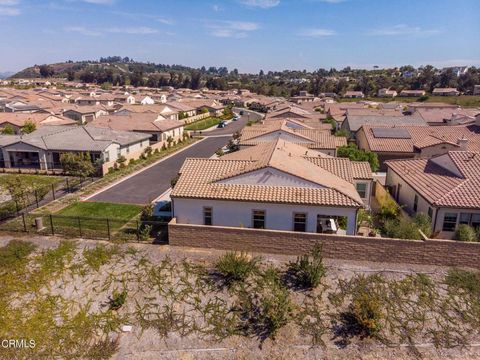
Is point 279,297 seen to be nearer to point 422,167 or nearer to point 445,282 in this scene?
point 445,282

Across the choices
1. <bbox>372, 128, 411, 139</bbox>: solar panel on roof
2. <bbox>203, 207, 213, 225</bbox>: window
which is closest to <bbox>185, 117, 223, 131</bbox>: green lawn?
<bbox>372, 128, 411, 139</bbox>: solar panel on roof

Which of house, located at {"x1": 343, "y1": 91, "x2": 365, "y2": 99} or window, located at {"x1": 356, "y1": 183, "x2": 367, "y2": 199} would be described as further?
house, located at {"x1": 343, "y1": 91, "x2": 365, "y2": 99}

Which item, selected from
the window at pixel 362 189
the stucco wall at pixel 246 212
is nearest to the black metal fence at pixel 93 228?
the stucco wall at pixel 246 212

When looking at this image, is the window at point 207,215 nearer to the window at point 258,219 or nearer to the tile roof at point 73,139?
the window at point 258,219

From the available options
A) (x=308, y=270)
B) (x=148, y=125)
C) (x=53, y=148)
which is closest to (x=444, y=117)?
(x=148, y=125)

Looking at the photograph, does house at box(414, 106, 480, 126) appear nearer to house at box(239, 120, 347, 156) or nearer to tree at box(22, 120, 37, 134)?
house at box(239, 120, 347, 156)

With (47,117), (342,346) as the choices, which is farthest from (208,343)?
(47,117)
